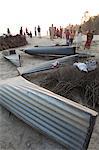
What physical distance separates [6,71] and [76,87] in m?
3.60

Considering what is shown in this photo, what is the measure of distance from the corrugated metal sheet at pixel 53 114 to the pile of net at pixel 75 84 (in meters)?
0.95

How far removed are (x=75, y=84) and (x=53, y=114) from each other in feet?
6.57

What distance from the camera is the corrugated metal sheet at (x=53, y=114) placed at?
4.05m

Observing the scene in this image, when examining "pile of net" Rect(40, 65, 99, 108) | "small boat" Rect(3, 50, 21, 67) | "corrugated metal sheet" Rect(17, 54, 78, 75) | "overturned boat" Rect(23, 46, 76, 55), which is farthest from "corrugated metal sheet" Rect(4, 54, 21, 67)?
"pile of net" Rect(40, 65, 99, 108)

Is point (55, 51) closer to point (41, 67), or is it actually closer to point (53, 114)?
point (41, 67)

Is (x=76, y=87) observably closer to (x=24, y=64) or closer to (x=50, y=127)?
(x=50, y=127)

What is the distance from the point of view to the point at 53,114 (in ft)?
14.8

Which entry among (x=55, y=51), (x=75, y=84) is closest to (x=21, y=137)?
(x=75, y=84)

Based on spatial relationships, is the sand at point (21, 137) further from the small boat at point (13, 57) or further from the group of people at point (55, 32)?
the group of people at point (55, 32)

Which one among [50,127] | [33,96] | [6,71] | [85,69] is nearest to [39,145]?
[50,127]

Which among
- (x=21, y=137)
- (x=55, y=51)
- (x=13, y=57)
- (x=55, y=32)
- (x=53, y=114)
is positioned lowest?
(x=21, y=137)

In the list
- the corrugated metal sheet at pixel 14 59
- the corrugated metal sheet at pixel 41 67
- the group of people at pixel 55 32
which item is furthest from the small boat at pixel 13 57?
the group of people at pixel 55 32

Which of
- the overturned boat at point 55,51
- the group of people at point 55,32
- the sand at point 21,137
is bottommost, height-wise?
the sand at point 21,137

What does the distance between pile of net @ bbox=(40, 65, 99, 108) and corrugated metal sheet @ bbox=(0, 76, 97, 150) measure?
3.10ft
